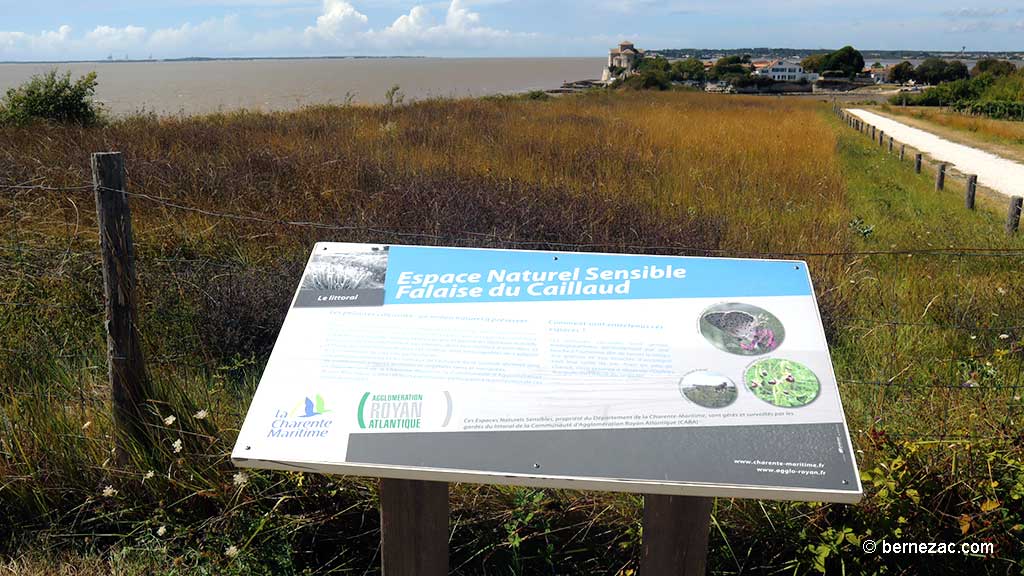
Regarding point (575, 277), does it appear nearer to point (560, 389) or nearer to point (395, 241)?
point (560, 389)

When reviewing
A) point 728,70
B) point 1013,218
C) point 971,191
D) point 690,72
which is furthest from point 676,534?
point 728,70

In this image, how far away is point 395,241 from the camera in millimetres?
5832

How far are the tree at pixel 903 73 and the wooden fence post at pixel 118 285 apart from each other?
509 ft

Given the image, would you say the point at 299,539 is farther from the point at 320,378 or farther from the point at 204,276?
the point at 204,276

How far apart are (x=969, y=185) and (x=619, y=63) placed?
456ft

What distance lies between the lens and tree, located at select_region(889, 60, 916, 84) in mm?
136075

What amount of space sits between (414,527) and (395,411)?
0.36 meters

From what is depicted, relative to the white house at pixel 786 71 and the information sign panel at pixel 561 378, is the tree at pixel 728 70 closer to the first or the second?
the white house at pixel 786 71

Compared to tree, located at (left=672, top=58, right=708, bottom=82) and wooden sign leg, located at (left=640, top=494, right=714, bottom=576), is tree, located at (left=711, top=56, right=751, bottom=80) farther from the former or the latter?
wooden sign leg, located at (left=640, top=494, right=714, bottom=576)

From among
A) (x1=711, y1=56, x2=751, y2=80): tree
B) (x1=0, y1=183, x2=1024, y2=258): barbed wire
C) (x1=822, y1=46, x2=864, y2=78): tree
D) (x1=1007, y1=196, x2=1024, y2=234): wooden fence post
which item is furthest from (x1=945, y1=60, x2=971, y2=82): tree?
(x1=0, y1=183, x2=1024, y2=258): barbed wire

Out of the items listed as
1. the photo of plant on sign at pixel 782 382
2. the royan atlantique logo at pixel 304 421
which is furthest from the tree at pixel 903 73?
the royan atlantique logo at pixel 304 421

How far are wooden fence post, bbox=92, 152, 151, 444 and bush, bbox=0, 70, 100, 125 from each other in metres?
11.6

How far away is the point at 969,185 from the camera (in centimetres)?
1168

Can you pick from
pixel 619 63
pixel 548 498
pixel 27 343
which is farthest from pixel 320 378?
pixel 619 63
